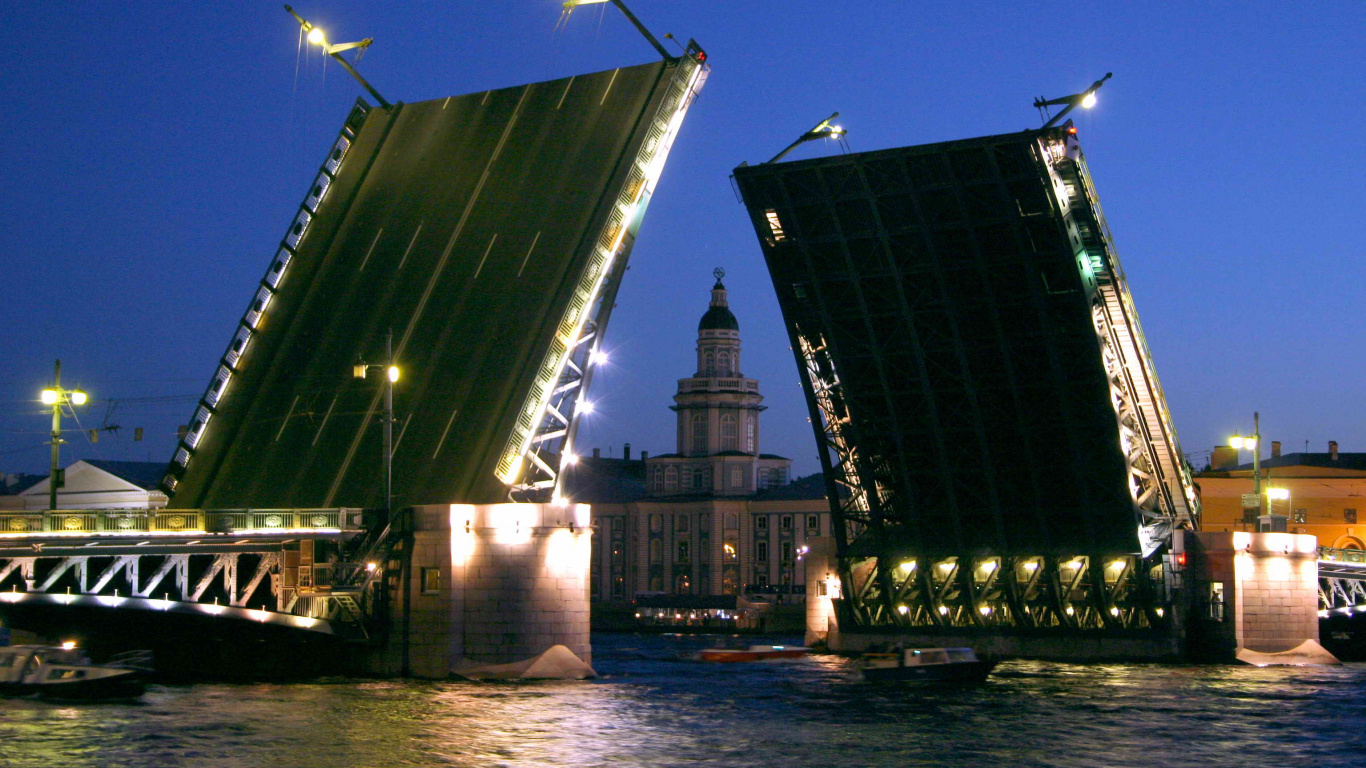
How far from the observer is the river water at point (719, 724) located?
2858 cm

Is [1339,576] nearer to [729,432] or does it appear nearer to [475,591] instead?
[475,591]

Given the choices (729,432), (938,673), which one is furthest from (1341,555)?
(729,432)

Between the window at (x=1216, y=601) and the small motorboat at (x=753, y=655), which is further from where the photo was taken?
the small motorboat at (x=753, y=655)

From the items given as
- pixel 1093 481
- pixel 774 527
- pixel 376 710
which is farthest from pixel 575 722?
pixel 774 527

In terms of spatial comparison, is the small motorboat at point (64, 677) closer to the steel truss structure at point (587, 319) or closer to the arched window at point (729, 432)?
the steel truss structure at point (587, 319)

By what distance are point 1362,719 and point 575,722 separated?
1422 centimetres

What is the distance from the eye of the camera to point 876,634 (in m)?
50.8

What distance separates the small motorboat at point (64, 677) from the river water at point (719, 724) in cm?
55

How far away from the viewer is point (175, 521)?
124 ft

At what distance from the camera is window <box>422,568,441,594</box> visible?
38188mm

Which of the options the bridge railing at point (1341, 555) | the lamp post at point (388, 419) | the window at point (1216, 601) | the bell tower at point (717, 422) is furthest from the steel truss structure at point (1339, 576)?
the bell tower at point (717, 422)

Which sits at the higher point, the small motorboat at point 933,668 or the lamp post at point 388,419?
the lamp post at point 388,419

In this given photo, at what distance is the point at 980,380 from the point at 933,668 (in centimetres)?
680

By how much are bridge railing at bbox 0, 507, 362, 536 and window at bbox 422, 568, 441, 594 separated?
203 cm
